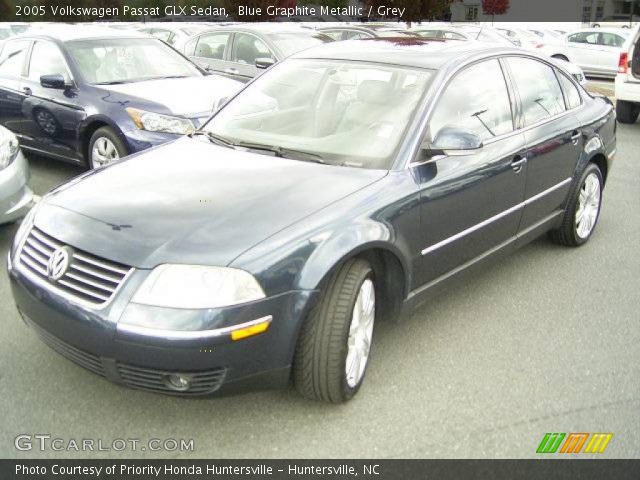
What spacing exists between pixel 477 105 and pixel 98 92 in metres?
3.97

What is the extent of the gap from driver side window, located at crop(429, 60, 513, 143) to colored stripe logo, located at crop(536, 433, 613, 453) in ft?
5.00

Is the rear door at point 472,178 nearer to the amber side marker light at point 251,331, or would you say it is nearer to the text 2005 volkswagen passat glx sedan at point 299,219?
the text 2005 volkswagen passat glx sedan at point 299,219

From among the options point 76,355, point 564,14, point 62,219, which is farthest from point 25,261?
point 564,14

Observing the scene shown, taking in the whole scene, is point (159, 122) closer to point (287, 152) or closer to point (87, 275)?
point (287, 152)

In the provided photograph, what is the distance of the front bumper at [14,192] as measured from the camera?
4770 mm

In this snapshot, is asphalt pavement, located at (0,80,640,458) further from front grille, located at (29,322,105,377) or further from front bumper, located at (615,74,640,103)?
front bumper, located at (615,74,640,103)

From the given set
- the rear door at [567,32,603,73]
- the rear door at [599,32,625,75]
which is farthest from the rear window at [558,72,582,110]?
the rear door at [567,32,603,73]

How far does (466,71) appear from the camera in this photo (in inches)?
155

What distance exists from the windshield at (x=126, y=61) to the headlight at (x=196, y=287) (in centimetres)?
465

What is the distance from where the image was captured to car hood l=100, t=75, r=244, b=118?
20.8 ft

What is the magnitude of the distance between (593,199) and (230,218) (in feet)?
11.5
